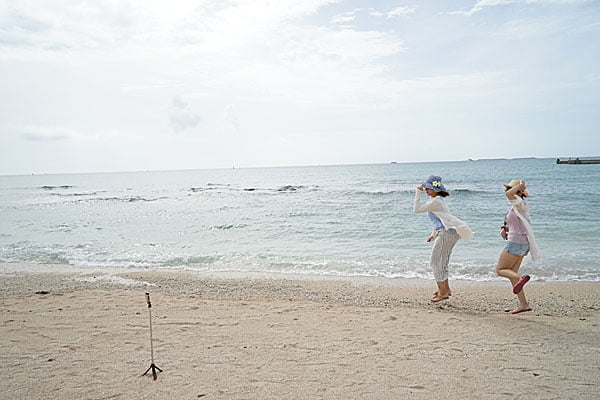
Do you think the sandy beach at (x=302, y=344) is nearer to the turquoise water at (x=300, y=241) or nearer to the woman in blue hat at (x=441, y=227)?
the woman in blue hat at (x=441, y=227)

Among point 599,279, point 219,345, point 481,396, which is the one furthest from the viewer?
point 599,279

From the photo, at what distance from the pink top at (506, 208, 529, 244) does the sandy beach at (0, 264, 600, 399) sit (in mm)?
1070

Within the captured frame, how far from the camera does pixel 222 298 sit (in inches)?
277

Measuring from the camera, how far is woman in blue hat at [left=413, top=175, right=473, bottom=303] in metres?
6.20

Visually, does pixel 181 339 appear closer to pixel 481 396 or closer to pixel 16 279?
pixel 481 396

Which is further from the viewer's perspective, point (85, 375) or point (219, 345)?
point (219, 345)

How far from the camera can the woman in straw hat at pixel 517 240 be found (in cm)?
567

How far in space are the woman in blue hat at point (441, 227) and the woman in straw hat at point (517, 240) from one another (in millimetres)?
563

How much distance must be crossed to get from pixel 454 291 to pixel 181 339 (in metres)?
5.01

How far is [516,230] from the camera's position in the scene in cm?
579

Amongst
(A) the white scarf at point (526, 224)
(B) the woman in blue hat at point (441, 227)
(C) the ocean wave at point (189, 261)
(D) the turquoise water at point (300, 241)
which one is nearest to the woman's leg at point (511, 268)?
(A) the white scarf at point (526, 224)

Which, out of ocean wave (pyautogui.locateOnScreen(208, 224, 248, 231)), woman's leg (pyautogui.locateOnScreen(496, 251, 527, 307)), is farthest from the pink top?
ocean wave (pyautogui.locateOnScreen(208, 224, 248, 231))

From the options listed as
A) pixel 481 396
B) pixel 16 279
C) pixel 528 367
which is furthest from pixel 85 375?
pixel 16 279

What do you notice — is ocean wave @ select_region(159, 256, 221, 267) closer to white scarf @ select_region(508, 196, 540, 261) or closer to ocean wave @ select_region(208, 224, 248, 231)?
ocean wave @ select_region(208, 224, 248, 231)
